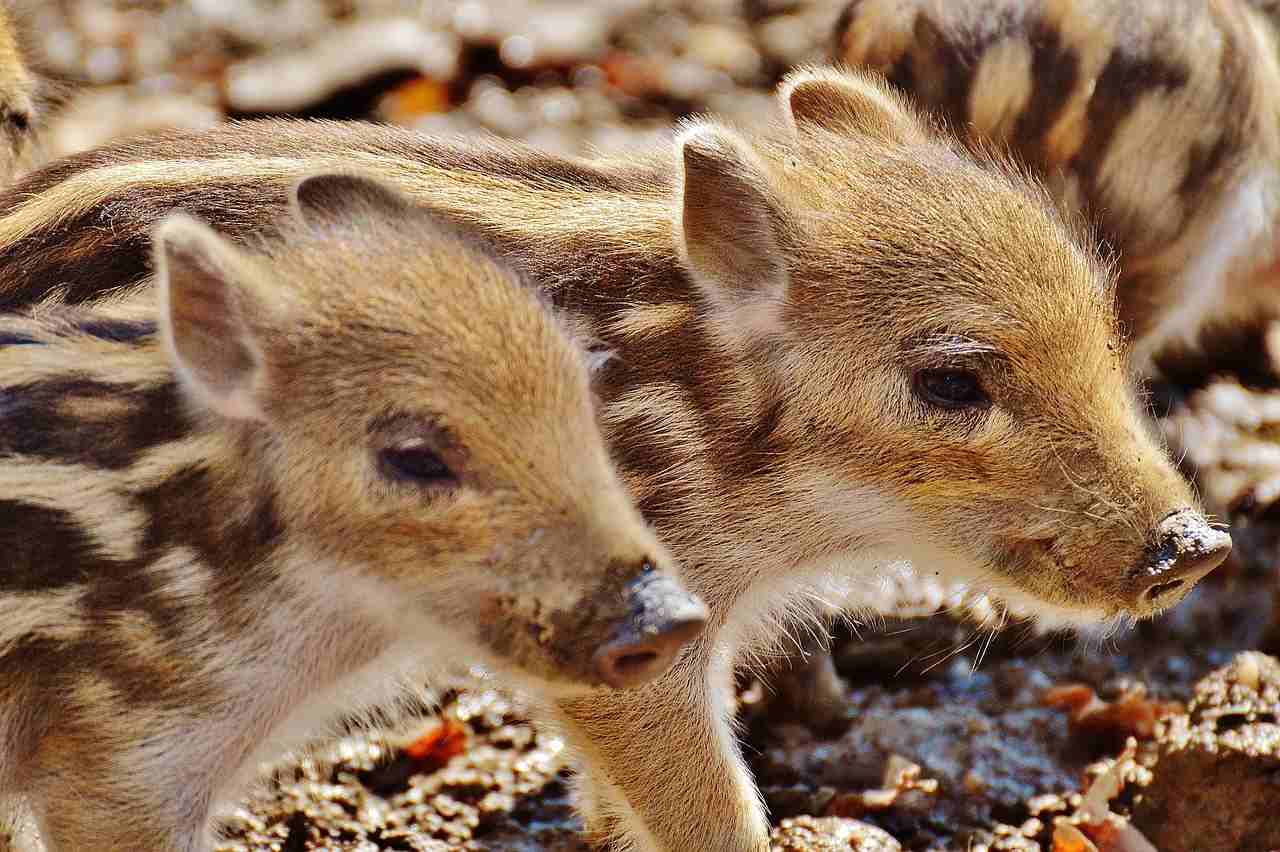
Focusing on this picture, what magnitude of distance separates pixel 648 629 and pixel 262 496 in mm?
604

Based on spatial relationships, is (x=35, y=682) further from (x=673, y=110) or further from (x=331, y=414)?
(x=673, y=110)

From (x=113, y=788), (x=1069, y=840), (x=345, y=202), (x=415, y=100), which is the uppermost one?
(x=345, y=202)

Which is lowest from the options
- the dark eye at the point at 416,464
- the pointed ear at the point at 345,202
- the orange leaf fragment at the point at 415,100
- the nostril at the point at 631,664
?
the orange leaf fragment at the point at 415,100

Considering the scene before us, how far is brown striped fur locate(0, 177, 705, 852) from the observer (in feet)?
7.88

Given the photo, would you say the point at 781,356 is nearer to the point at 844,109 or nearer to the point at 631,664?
the point at 844,109

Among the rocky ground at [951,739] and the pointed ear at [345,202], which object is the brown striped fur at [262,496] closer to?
the pointed ear at [345,202]

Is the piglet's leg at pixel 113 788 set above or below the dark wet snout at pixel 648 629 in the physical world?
below

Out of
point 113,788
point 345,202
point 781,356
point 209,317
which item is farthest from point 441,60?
point 113,788

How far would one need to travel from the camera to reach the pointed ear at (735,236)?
278cm

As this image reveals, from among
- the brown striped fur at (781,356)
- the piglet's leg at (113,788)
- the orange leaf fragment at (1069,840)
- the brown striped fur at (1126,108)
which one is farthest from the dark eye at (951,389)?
the piglet's leg at (113,788)

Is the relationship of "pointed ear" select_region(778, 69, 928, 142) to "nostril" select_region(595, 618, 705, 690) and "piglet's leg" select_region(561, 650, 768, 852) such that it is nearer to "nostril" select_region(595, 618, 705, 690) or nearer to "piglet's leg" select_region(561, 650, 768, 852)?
"piglet's leg" select_region(561, 650, 768, 852)

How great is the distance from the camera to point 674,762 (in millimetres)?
2936

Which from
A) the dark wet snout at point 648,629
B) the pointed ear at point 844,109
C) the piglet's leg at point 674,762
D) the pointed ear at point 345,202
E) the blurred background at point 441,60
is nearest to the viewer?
the dark wet snout at point 648,629

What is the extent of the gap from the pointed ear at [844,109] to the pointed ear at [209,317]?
108 cm
